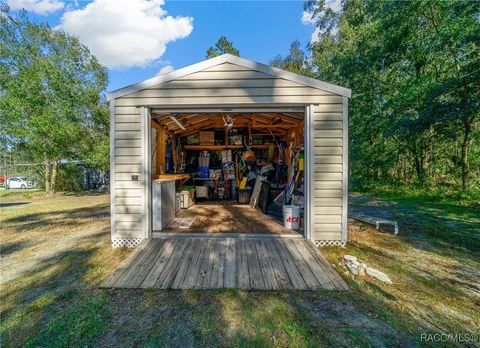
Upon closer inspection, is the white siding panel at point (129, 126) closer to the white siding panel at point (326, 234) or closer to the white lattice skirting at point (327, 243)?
the white siding panel at point (326, 234)

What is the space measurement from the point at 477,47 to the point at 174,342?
370 inches

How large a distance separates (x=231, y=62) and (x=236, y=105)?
2.21 ft

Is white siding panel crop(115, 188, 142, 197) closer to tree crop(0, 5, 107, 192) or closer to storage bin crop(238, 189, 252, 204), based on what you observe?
storage bin crop(238, 189, 252, 204)

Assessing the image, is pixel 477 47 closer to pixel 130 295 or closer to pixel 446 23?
pixel 446 23

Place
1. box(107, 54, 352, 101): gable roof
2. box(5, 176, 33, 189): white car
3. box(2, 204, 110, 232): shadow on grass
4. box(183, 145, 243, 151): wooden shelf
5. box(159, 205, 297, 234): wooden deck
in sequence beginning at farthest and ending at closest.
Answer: box(5, 176, 33, 189): white car, box(183, 145, 243, 151): wooden shelf, box(2, 204, 110, 232): shadow on grass, box(159, 205, 297, 234): wooden deck, box(107, 54, 352, 101): gable roof

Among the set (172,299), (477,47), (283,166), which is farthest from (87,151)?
(477,47)

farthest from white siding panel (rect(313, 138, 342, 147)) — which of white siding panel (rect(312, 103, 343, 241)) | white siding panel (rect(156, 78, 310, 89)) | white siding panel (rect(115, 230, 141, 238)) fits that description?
white siding panel (rect(115, 230, 141, 238))

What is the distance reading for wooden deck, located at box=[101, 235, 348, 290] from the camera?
2.40m

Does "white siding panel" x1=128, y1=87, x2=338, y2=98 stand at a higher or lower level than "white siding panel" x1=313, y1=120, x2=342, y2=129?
higher

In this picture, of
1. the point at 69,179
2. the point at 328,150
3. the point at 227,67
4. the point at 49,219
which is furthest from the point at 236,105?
the point at 69,179

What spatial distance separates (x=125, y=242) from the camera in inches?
139

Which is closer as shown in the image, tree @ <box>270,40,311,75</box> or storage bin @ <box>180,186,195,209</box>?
storage bin @ <box>180,186,195,209</box>

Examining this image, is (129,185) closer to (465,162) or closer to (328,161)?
(328,161)

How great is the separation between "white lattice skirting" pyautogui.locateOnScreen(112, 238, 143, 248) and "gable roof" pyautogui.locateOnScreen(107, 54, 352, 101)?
7.61 feet
